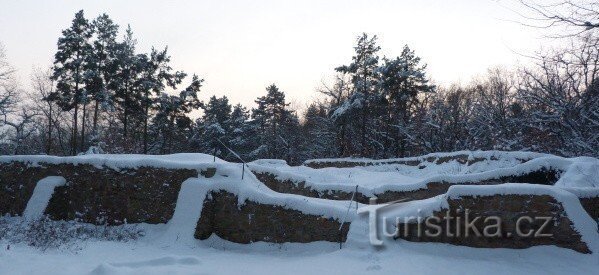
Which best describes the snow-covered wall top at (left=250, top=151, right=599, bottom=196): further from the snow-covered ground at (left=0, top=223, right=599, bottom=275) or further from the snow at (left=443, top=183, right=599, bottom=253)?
the snow-covered ground at (left=0, top=223, right=599, bottom=275)

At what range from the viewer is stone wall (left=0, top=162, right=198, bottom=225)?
11.8 meters

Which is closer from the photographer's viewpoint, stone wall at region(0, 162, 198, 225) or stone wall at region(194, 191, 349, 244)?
stone wall at region(194, 191, 349, 244)

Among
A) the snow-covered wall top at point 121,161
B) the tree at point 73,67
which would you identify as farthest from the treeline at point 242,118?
the snow-covered wall top at point 121,161

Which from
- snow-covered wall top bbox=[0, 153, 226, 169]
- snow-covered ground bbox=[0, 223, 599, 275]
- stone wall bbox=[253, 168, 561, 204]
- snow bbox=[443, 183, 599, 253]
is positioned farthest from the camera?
stone wall bbox=[253, 168, 561, 204]

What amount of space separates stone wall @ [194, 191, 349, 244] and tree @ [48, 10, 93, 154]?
871 inches

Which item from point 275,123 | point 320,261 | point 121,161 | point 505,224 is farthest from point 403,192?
point 275,123

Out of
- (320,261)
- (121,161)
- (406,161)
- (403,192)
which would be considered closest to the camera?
(320,261)

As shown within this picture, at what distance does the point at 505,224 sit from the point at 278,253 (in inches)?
198

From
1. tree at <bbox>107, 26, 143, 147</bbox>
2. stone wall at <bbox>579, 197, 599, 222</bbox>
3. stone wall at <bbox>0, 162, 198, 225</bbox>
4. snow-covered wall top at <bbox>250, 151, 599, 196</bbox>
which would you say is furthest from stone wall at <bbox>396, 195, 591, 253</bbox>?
tree at <bbox>107, 26, 143, 147</bbox>

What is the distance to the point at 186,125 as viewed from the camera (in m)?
34.0

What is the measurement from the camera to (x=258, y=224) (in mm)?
10195

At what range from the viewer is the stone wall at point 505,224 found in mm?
7922

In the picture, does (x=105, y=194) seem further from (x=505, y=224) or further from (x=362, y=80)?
(x=362, y=80)

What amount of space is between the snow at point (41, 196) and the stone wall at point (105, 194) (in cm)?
16
